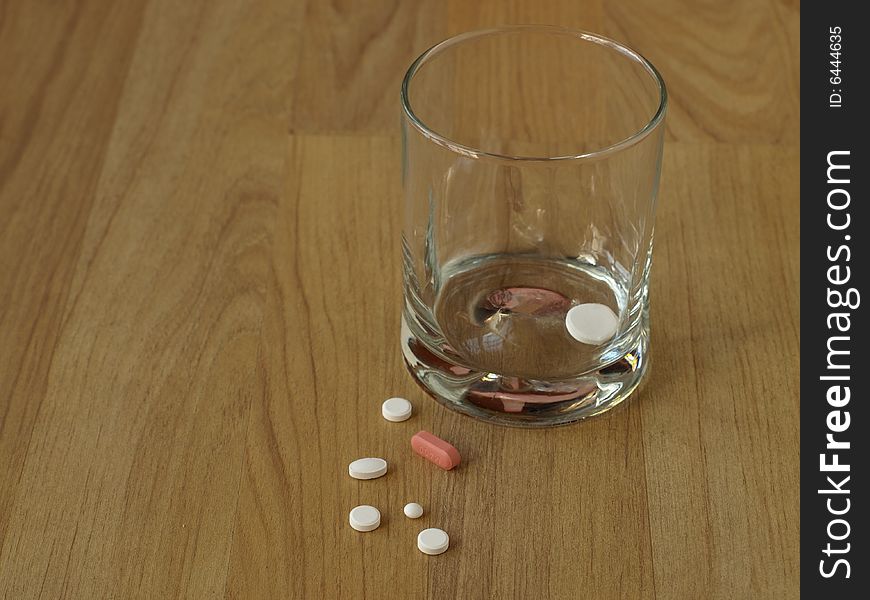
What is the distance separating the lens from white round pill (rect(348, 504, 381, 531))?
75cm

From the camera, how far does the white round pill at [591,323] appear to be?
0.83 meters

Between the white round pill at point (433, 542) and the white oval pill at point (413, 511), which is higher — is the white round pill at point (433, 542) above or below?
above

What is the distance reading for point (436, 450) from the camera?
789 mm

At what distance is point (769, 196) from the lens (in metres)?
1.02

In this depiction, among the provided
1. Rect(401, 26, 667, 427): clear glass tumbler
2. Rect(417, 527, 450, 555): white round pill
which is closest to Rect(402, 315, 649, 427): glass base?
Rect(401, 26, 667, 427): clear glass tumbler

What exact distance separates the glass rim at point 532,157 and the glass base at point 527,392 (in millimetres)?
144

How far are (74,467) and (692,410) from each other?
406 mm

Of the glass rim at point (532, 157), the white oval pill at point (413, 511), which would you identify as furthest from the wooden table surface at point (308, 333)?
the glass rim at point (532, 157)

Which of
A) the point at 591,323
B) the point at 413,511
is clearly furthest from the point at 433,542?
the point at 591,323

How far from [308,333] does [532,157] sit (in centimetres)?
20

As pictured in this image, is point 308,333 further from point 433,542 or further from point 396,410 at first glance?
point 433,542

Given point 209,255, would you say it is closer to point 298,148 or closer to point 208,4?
point 298,148

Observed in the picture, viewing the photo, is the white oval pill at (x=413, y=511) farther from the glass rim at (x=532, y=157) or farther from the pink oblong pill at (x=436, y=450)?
the glass rim at (x=532, y=157)
